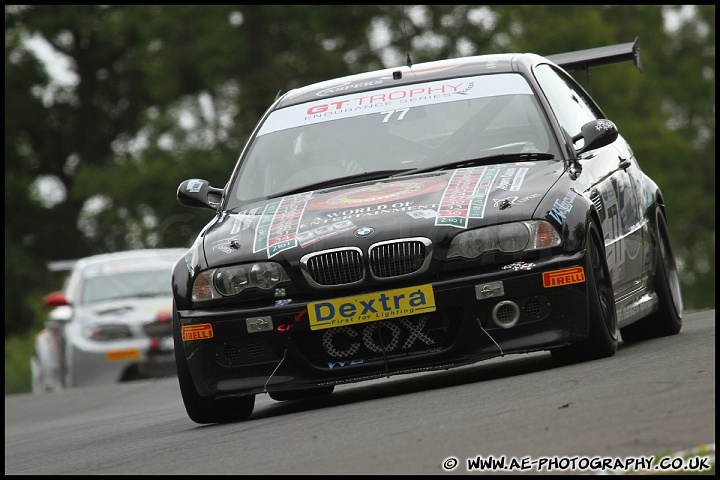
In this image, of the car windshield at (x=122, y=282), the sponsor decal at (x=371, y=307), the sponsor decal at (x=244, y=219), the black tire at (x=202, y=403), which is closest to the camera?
the sponsor decal at (x=371, y=307)

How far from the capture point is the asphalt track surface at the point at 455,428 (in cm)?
538

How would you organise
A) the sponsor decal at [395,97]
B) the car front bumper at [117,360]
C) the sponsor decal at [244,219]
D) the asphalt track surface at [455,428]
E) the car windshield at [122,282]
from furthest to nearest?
the car windshield at [122,282]
the car front bumper at [117,360]
the sponsor decal at [395,97]
the sponsor decal at [244,219]
the asphalt track surface at [455,428]

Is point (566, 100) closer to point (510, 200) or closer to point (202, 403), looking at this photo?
point (510, 200)

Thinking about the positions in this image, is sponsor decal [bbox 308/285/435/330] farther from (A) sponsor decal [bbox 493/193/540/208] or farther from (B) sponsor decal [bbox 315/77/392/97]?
(B) sponsor decal [bbox 315/77/392/97]

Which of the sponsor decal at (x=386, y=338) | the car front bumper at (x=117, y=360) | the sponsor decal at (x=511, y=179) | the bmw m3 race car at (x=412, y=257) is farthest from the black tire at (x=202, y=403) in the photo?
the car front bumper at (x=117, y=360)

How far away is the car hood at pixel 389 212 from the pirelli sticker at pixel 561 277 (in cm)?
30

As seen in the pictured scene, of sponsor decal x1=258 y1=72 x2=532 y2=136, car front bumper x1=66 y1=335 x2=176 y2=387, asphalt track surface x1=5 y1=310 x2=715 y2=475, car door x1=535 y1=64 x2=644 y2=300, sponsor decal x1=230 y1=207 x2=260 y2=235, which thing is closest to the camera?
asphalt track surface x1=5 y1=310 x2=715 y2=475

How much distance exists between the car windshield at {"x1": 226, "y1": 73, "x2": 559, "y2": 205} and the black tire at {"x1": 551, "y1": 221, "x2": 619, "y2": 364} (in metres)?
0.75

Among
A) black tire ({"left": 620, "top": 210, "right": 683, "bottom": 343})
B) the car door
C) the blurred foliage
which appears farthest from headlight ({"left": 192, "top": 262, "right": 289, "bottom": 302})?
the blurred foliage

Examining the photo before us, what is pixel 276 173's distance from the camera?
29.1 ft

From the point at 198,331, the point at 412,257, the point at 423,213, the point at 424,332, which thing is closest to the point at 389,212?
the point at 423,213

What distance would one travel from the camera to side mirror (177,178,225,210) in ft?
29.7

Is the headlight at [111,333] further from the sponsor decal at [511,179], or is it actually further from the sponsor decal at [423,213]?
the sponsor decal at [423,213]

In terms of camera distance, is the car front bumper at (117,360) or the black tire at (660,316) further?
the car front bumper at (117,360)
